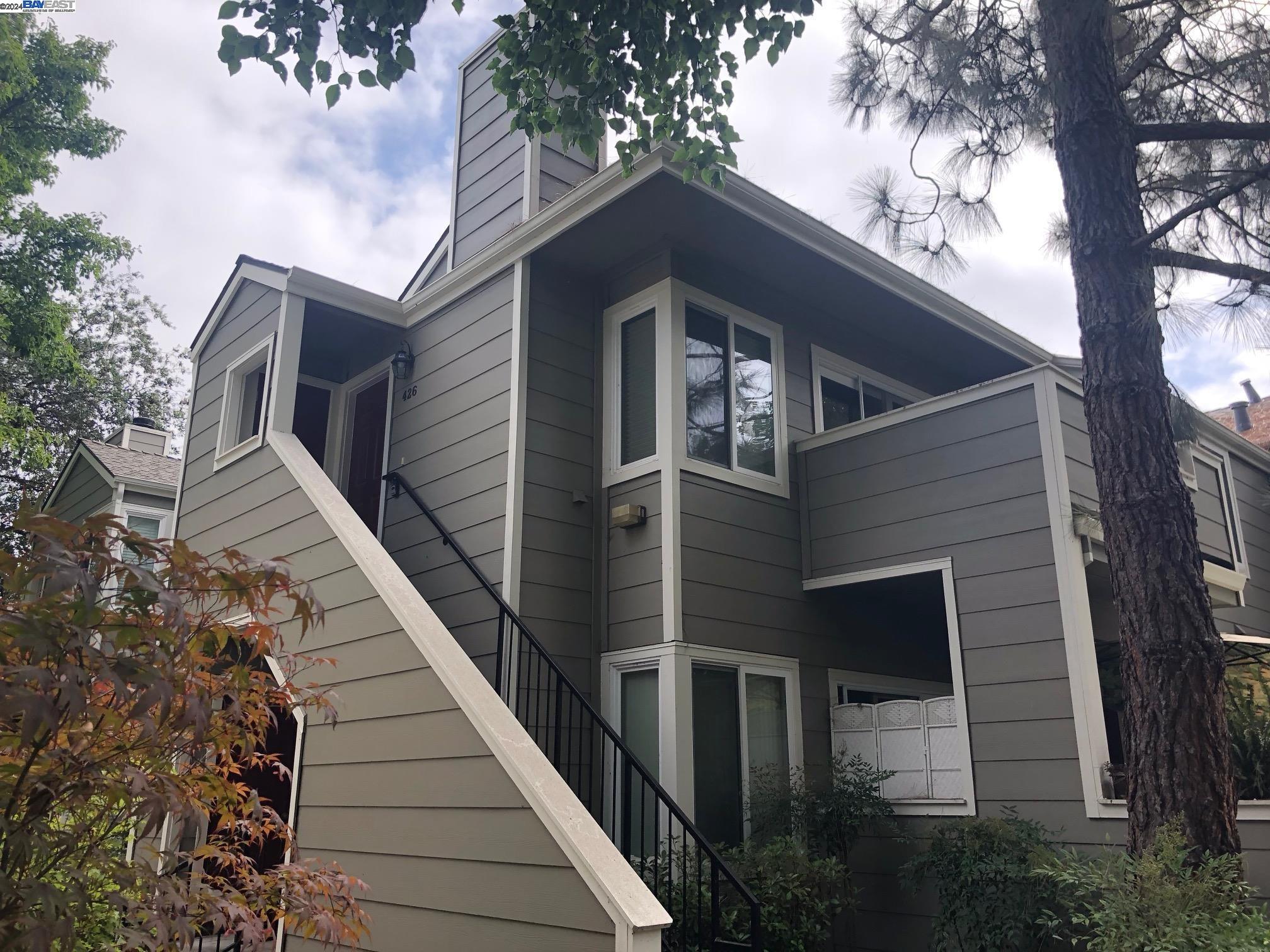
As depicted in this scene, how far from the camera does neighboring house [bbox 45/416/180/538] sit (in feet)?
41.4

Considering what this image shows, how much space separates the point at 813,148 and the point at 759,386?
6.13 feet

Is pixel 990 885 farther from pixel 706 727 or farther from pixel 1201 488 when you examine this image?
pixel 1201 488

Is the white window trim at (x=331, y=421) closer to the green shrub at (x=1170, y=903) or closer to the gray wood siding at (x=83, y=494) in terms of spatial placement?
the gray wood siding at (x=83, y=494)

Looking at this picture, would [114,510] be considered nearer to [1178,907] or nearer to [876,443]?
[876,443]

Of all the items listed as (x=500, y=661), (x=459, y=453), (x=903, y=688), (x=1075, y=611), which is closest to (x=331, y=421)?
(x=459, y=453)

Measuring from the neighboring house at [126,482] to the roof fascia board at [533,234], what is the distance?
18.1 ft

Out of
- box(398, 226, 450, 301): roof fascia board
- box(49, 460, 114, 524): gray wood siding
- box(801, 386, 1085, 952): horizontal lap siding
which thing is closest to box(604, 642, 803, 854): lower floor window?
box(801, 386, 1085, 952): horizontal lap siding

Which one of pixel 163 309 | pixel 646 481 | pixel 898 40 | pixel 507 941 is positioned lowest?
pixel 507 941

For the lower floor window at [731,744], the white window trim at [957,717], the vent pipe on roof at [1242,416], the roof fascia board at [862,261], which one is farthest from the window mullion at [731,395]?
the vent pipe on roof at [1242,416]

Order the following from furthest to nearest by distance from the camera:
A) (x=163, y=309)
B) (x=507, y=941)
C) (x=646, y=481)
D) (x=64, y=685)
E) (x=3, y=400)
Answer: (x=163, y=309)
(x=3, y=400)
(x=646, y=481)
(x=507, y=941)
(x=64, y=685)

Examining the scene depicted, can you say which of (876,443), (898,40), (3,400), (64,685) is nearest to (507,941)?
(64,685)

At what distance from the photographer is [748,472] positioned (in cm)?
730

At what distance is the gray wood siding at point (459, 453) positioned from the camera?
683 cm

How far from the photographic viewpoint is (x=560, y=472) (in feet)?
23.1
